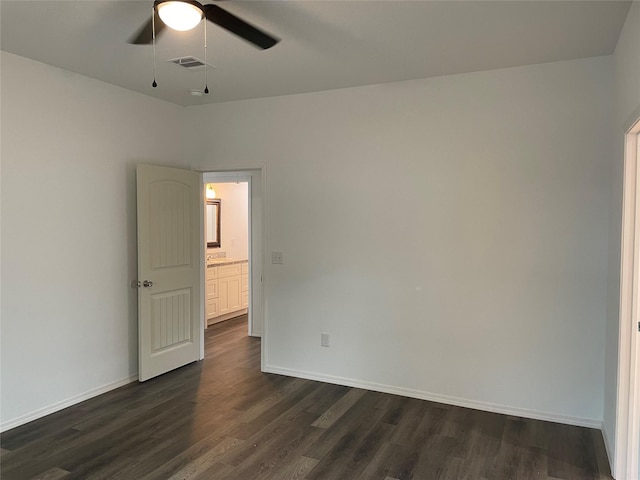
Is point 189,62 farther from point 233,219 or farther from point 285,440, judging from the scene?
point 233,219

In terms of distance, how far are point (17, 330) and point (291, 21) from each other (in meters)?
2.84

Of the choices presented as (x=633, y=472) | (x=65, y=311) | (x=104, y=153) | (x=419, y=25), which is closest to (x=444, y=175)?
(x=419, y=25)

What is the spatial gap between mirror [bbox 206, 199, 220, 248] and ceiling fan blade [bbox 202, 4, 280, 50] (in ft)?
15.6

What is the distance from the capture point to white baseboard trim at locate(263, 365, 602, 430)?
337 cm

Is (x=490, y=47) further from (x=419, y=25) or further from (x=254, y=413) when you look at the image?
(x=254, y=413)

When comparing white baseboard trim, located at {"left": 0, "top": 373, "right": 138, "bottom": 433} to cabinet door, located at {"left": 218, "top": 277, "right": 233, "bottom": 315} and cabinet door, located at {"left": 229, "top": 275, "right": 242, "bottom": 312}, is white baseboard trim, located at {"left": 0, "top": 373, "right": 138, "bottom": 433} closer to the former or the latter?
cabinet door, located at {"left": 218, "top": 277, "right": 233, "bottom": 315}

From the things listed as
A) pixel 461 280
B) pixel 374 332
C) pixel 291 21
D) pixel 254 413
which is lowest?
pixel 254 413

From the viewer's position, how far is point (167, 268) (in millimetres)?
4441

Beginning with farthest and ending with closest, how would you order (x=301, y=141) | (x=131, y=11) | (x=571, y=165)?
(x=301, y=141) < (x=571, y=165) < (x=131, y=11)

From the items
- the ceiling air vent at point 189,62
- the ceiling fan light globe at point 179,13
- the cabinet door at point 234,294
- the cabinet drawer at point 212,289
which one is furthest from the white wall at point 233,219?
the ceiling fan light globe at point 179,13

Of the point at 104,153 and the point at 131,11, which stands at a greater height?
the point at 131,11

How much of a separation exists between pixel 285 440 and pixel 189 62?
2.75 metres

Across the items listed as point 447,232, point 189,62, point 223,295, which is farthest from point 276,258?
point 223,295

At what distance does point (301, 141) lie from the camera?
14.0ft
